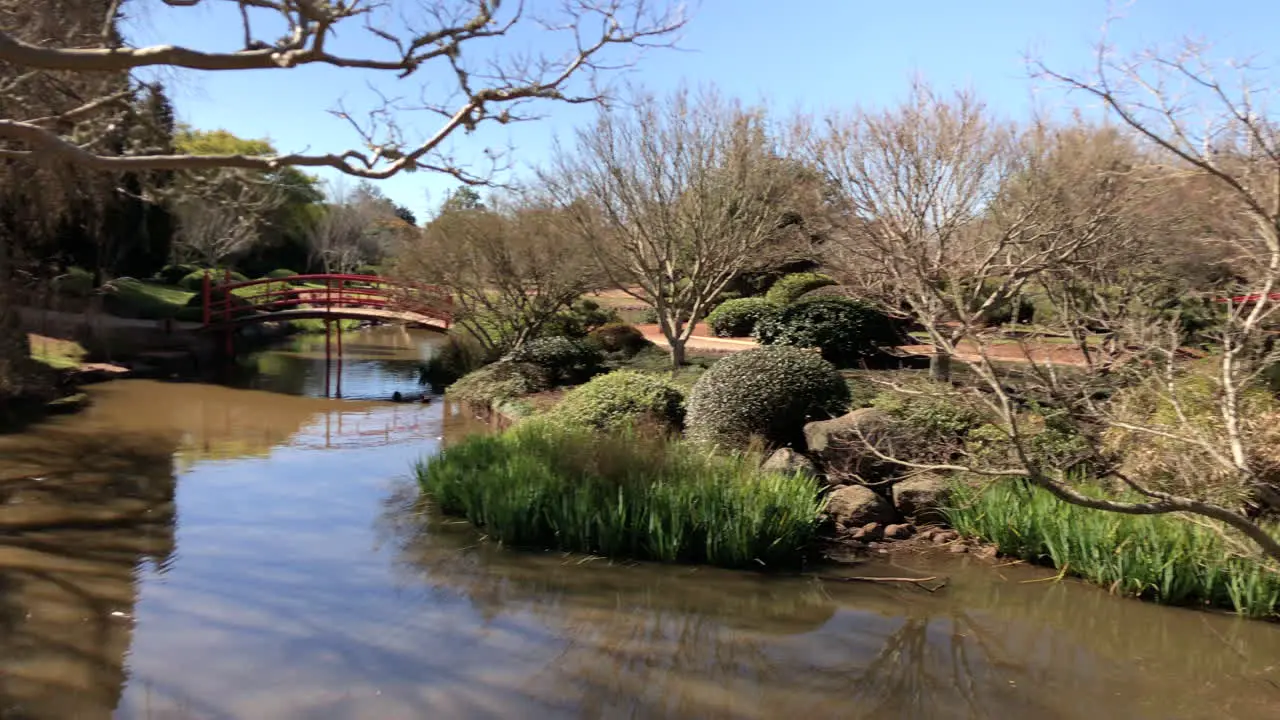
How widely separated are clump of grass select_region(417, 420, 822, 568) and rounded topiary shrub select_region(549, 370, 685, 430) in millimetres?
1679

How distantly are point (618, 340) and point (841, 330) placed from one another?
5.49 metres

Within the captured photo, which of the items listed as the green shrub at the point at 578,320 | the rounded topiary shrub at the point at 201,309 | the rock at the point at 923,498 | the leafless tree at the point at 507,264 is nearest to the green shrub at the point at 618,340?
the green shrub at the point at 578,320

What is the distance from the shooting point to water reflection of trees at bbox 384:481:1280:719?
4625 millimetres

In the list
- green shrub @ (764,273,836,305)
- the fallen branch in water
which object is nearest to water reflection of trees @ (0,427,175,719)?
the fallen branch in water

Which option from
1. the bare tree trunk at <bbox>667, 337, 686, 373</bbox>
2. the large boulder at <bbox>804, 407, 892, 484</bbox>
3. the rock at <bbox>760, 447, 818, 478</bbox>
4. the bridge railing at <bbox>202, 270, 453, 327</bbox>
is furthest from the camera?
the bridge railing at <bbox>202, 270, 453, 327</bbox>

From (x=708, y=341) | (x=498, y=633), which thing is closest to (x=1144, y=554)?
(x=498, y=633)

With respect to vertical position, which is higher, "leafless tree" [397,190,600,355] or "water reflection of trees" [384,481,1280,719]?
"leafless tree" [397,190,600,355]

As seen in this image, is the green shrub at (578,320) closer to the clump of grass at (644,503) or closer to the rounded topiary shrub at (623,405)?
the rounded topiary shrub at (623,405)

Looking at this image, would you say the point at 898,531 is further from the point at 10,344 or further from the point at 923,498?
the point at 10,344

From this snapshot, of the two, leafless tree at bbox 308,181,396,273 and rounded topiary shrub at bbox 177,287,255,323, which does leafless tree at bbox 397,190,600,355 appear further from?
leafless tree at bbox 308,181,396,273

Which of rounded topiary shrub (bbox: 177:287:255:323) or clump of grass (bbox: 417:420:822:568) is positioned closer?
clump of grass (bbox: 417:420:822:568)

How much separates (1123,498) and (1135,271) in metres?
4.44

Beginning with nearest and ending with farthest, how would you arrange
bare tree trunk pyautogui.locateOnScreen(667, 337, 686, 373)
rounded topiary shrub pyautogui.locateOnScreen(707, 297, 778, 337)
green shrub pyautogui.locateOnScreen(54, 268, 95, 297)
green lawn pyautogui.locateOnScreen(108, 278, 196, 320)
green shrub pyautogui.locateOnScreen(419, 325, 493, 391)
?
1. bare tree trunk pyautogui.locateOnScreen(667, 337, 686, 373)
2. green shrub pyautogui.locateOnScreen(419, 325, 493, 391)
3. green shrub pyautogui.locateOnScreen(54, 268, 95, 297)
4. rounded topiary shrub pyautogui.locateOnScreen(707, 297, 778, 337)
5. green lawn pyautogui.locateOnScreen(108, 278, 196, 320)

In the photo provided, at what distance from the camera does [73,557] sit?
6.64 m
